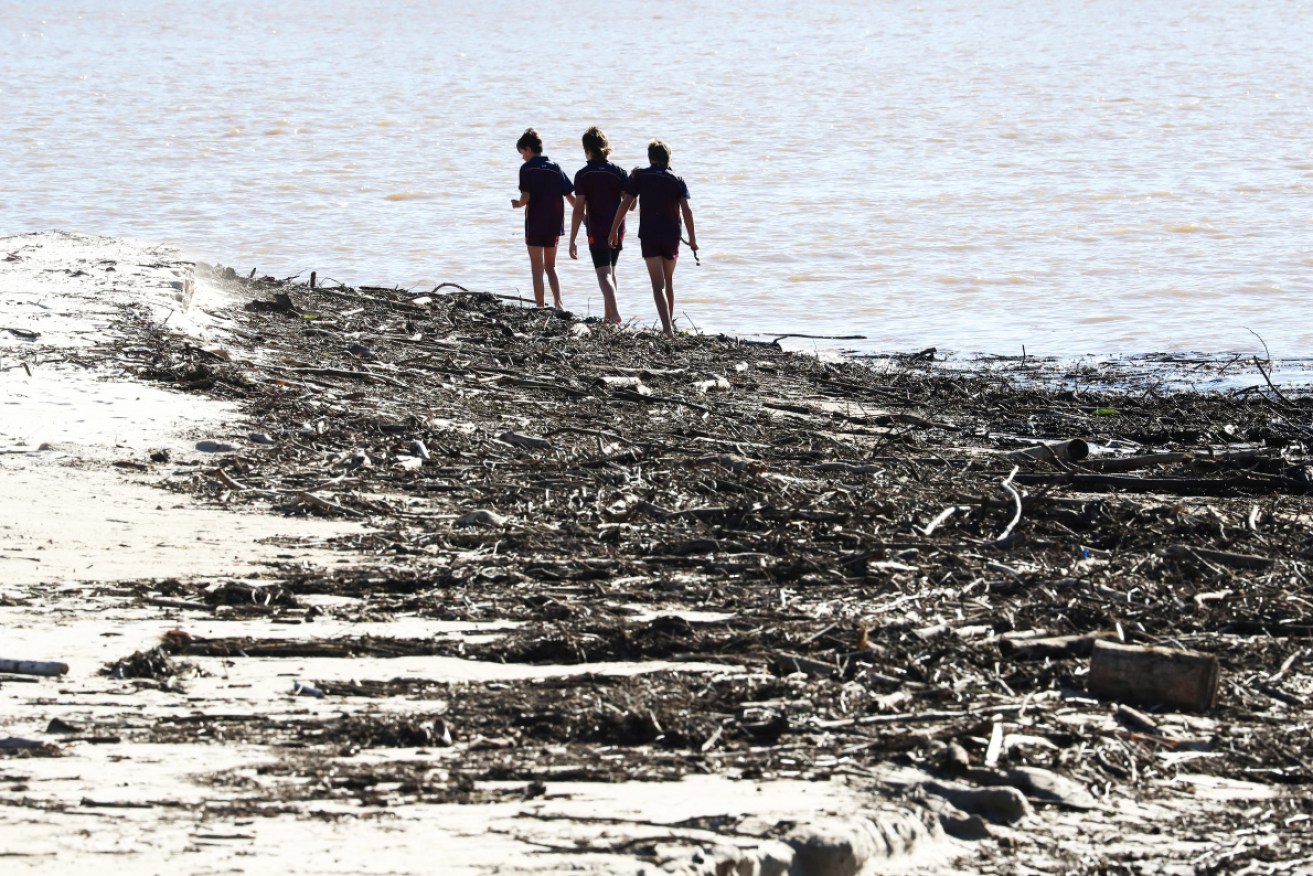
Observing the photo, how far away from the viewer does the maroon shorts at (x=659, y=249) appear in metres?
14.0

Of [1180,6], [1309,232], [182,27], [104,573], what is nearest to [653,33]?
[182,27]

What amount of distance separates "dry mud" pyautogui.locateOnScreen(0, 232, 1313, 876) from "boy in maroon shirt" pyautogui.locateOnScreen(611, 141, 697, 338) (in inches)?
144

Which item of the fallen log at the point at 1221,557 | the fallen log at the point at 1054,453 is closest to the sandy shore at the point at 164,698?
the fallen log at the point at 1221,557

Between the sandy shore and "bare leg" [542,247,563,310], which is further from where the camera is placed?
"bare leg" [542,247,563,310]

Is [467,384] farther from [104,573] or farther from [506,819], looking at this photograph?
[506,819]

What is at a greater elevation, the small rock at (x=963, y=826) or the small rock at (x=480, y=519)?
the small rock at (x=480, y=519)

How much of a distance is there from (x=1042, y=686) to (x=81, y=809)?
2.89m

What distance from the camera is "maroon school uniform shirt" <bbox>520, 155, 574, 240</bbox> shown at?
14.6m

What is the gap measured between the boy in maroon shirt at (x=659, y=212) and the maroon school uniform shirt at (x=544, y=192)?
0.68 metres

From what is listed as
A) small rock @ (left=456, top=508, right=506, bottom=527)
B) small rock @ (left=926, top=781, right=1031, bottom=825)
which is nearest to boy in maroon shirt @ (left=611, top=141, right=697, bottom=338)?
small rock @ (left=456, top=508, right=506, bottom=527)

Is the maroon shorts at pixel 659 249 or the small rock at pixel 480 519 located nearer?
the small rock at pixel 480 519

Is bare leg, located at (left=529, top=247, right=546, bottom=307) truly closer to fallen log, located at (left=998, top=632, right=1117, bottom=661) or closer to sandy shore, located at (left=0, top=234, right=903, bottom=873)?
sandy shore, located at (left=0, top=234, right=903, bottom=873)

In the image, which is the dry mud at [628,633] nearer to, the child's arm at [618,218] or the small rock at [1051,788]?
the small rock at [1051,788]

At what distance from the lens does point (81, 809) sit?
13.3ft
